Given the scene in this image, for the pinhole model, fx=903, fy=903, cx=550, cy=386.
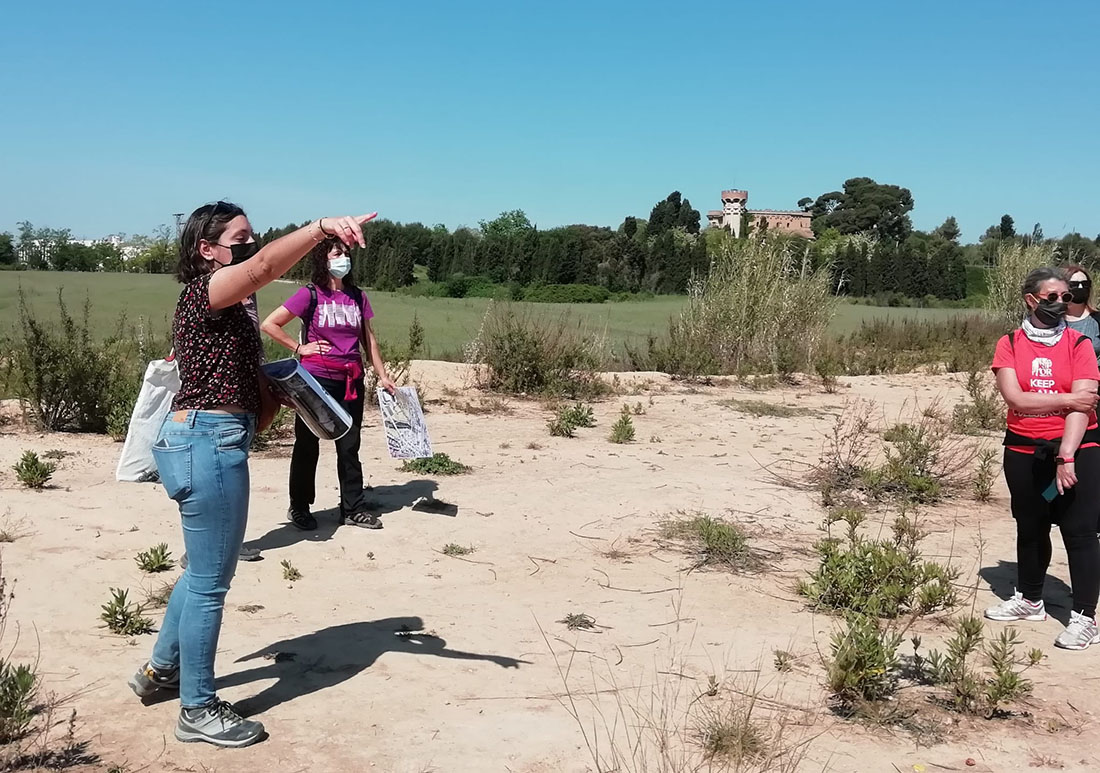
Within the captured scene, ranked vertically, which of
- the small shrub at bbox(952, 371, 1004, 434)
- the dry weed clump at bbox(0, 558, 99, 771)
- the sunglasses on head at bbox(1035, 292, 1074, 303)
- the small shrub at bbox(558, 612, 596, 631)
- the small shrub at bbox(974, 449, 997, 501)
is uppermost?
the sunglasses on head at bbox(1035, 292, 1074, 303)

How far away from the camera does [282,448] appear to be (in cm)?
879

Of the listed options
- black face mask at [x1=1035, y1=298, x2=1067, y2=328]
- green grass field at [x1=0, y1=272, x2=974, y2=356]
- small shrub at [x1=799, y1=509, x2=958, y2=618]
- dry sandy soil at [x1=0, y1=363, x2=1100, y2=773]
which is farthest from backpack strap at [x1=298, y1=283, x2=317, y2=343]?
green grass field at [x1=0, y1=272, x2=974, y2=356]

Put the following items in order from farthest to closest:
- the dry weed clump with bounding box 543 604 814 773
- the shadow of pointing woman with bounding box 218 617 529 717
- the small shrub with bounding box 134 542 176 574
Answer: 1. the small shrub with bounding box 134 542 176 574
2. the shadow of pointing woman with bounding box 218 617 529 717
3. the dry weed clump with bounding box 543 604 814 773

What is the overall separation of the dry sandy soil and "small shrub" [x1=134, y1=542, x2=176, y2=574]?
0.11 metres

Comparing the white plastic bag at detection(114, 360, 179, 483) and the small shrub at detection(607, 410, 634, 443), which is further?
the small shrub at detection(607, 410, 634, 443)

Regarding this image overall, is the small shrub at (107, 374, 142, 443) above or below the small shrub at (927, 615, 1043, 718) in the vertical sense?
above

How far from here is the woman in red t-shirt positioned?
15.1 ft

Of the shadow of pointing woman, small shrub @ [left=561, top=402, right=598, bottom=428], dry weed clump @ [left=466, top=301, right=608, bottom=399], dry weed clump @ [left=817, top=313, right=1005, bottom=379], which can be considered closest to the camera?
the shadow of pointing woman

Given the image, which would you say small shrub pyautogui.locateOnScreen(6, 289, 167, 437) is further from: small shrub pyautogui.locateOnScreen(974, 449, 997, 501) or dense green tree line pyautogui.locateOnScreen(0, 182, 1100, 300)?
dense green tree line pyautogui.locateOnScreen(0, 182, 1100, 300)

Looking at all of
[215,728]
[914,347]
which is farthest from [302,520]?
[914,347]

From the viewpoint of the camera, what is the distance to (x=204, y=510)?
3.31 meters

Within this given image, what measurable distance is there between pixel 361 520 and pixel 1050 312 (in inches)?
178

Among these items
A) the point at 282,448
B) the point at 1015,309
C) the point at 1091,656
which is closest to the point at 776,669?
the point at 1091,656

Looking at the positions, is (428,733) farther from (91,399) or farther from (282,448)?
(91,399)
